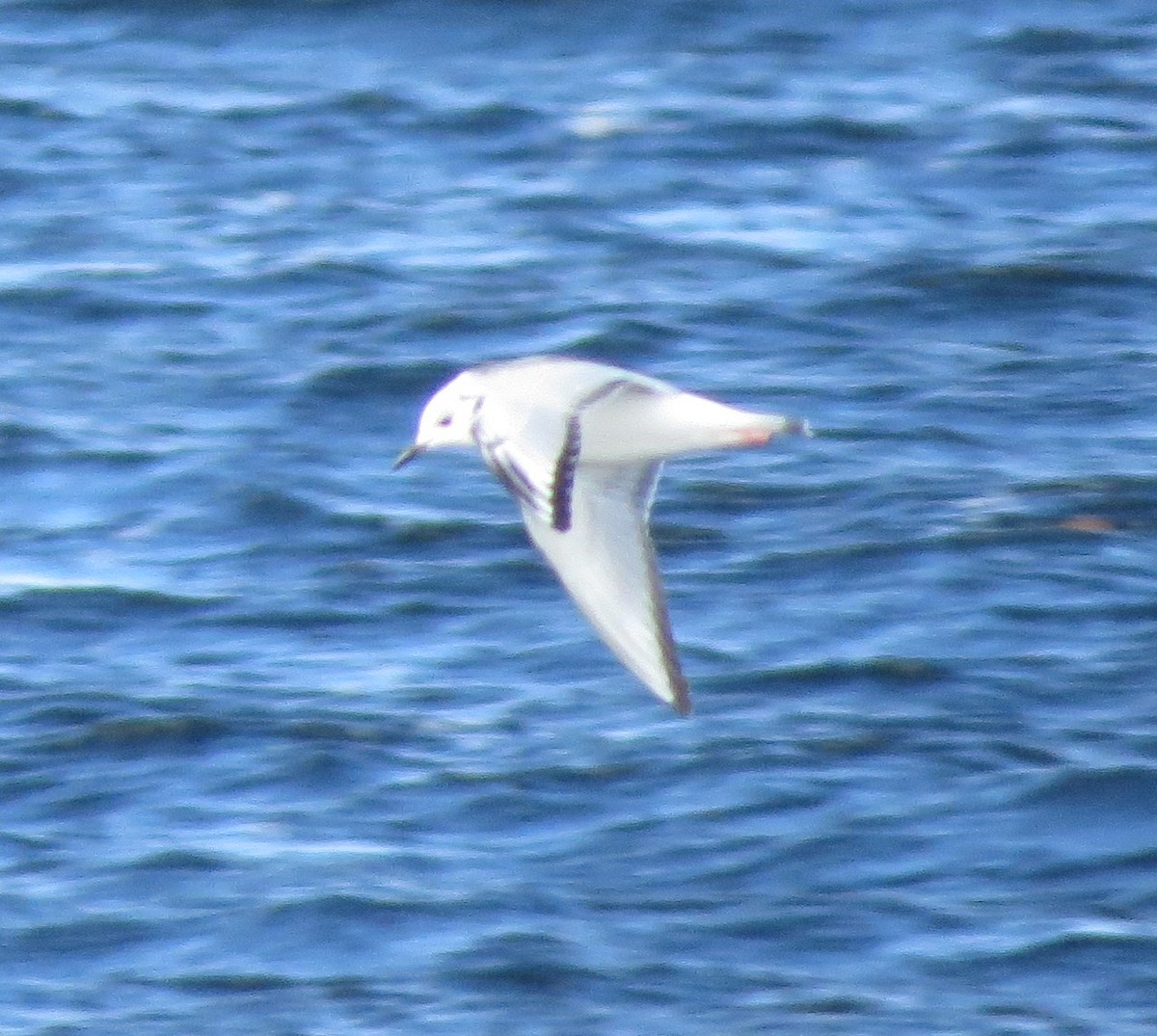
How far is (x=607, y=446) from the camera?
5.72m

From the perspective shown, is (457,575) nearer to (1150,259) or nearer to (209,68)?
(1150,259)

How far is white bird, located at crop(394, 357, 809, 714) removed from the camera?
17.9 ft

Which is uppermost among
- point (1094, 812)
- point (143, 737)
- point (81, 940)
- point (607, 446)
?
point (607, 446)

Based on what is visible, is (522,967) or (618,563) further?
(522,967)

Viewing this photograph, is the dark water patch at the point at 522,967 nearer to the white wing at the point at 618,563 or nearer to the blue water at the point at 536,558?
the blue water at the point at 536,558

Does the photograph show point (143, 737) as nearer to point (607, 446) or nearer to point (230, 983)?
point (230, 983)

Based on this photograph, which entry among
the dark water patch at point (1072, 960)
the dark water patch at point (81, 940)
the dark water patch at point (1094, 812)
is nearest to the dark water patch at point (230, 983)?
the dark water patch at point (81, 940)

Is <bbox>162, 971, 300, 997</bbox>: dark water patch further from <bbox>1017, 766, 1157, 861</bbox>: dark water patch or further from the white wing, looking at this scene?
<bbox>1017, 766, 1157, 861</bbox>: dark water patch

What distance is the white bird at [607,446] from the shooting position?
5.45m

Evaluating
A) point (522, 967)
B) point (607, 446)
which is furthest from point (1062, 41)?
point (607, 446)

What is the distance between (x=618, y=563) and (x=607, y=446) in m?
0.23

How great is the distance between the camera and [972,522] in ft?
28.0

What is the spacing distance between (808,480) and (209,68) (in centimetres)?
466

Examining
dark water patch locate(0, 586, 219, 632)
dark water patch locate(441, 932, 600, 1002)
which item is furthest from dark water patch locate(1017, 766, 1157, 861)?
dark water patch locate(0, 586, 219, 632)
